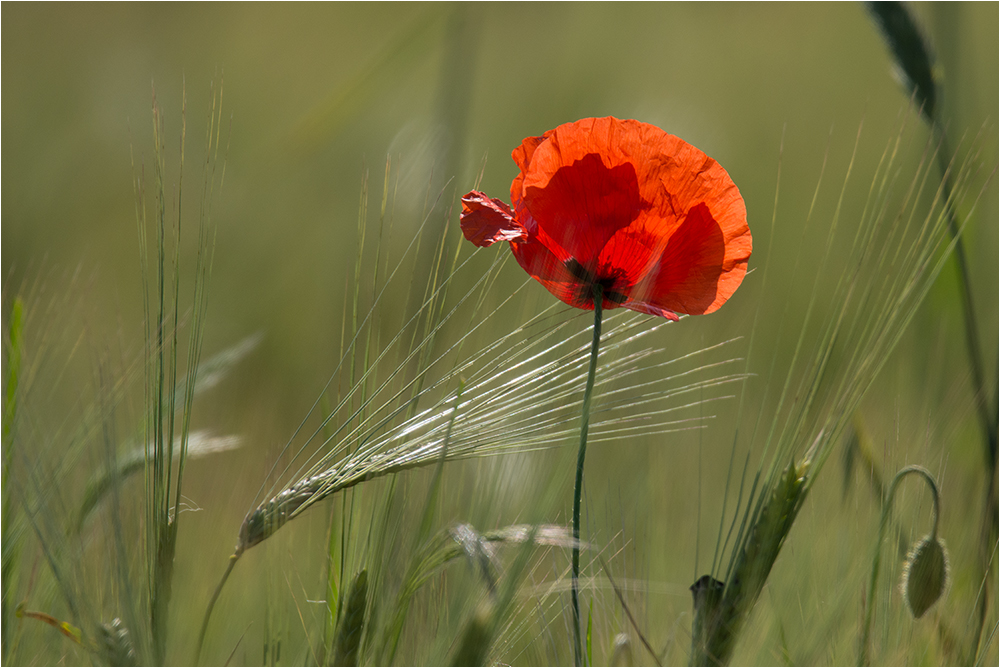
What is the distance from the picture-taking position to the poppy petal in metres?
0.39

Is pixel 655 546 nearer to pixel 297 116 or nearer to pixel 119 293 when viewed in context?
pixel 119 293

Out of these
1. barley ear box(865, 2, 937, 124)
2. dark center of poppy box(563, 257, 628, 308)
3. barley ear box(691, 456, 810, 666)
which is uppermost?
barley ear box(865, 2, 937, 124)

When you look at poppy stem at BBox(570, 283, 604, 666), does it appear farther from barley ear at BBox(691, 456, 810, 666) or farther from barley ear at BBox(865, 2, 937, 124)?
barley ear at BBox(865, 2, 937, 124)

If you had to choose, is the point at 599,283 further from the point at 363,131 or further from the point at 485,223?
the point at 363,131

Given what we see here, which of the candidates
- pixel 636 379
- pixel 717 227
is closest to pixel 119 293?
pixel 636 379

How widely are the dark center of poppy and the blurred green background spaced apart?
0.46m

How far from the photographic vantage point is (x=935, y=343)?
92 cm

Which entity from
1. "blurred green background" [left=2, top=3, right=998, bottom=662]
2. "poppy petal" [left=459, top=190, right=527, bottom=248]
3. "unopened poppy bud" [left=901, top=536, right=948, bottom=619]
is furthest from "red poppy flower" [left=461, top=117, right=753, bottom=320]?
"blurred green background" [left=2, top=3, right=998, bottom=662]

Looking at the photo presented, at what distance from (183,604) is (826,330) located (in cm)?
48

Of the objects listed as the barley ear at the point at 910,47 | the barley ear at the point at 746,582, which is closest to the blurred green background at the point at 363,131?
the barley ear at the point at 910,47

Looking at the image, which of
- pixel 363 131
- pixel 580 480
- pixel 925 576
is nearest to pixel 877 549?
pixel 925 576

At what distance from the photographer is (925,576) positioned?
0.47m

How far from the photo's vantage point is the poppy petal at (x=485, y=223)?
1.28ft

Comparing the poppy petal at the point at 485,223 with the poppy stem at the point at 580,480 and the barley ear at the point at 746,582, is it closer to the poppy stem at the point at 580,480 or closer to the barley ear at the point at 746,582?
the poppy stem at the point at 580,480
